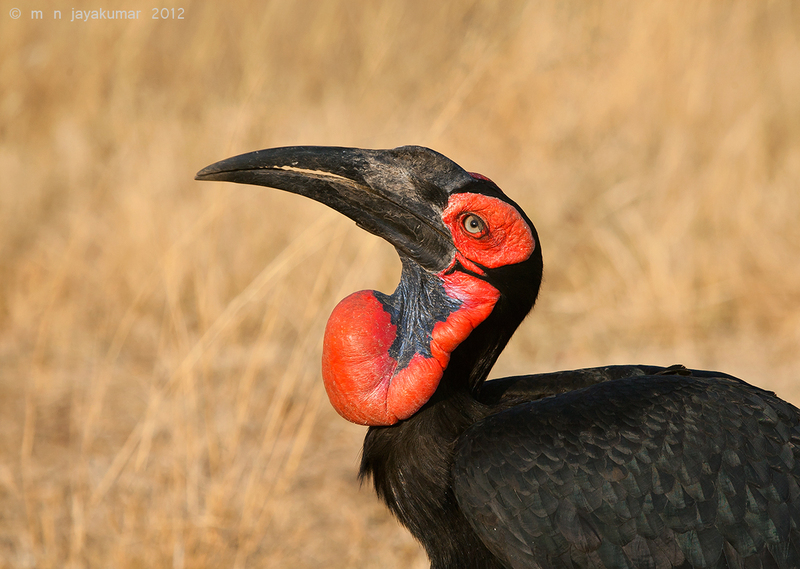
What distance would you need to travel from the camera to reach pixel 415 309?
2.25 meters

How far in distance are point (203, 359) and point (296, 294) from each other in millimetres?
1530

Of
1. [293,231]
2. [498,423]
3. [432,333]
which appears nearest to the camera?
[498,423]

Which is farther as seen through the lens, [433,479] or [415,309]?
[415,309]

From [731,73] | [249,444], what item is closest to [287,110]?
[249,444]

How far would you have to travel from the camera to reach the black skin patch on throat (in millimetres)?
2186

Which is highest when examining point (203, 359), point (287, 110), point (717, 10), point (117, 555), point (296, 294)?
point (717, 10)

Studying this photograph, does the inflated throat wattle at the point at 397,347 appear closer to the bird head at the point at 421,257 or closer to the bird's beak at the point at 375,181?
the bird head at the point at 421,257

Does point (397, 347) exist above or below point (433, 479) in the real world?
above

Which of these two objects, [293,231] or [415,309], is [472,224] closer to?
[415,309]

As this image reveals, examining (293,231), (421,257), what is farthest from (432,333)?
(293,231)

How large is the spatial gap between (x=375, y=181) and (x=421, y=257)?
232 millimetres

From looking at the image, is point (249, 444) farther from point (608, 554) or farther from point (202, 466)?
point (608, 554)

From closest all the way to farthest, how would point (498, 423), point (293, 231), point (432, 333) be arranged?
point (498, 423) < point (432, 333) < point (293, 231)

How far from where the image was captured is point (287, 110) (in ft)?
19.9
